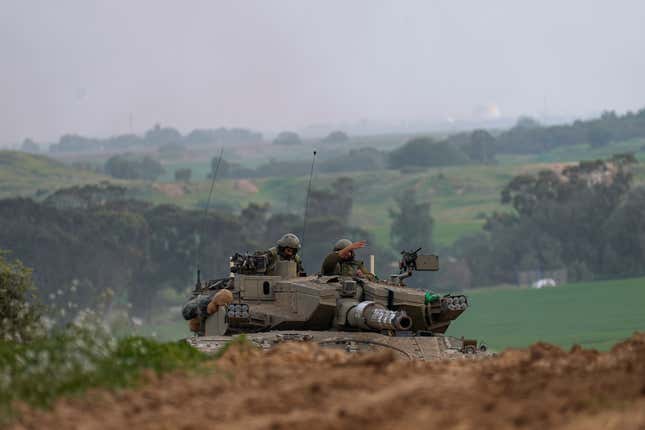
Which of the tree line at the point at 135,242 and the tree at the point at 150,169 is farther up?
the tree at the point at 150,169

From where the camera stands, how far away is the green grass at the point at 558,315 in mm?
70500

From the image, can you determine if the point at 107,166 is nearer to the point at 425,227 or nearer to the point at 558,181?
the point at 425,227

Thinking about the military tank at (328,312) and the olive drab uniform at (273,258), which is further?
the olive drab uniform at (273,258)

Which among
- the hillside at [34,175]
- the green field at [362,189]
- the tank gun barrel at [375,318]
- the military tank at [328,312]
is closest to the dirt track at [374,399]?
the tank gun barrel at [375,318]

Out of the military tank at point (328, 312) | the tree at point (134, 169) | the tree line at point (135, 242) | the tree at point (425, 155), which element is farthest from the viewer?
the tree at point (425, 155)

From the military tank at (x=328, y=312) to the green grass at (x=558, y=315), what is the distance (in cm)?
3905

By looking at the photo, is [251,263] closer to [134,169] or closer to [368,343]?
[368,343]

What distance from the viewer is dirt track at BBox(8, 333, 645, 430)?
1142 centimetres

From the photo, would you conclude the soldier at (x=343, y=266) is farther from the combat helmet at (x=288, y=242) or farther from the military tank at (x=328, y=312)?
the combat helmet at (x=288, y=242)

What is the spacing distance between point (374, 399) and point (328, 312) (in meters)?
10.8

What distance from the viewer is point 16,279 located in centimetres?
2672

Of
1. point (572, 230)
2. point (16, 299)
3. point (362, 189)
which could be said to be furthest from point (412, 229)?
point (16, 299)

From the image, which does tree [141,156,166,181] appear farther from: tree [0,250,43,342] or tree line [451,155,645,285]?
tree [0,250,43,342]

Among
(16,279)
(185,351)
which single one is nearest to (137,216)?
(16,279)
